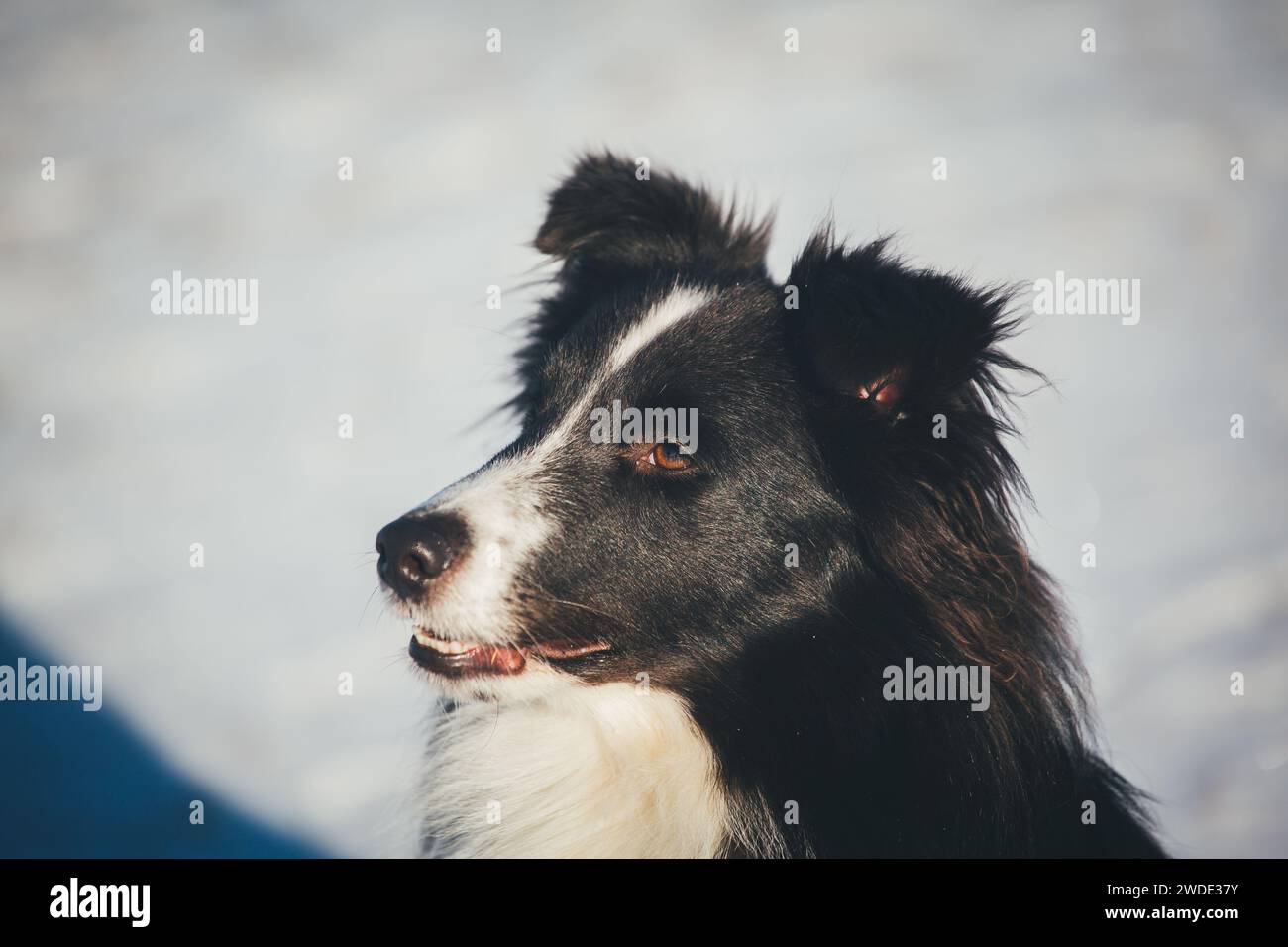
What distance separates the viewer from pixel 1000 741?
7.95 feet

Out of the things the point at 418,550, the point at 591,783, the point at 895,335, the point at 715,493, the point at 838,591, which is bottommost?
the point at 591,783

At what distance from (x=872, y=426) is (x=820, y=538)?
1.02 feet

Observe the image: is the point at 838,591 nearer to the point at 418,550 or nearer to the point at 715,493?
the point at 715,493

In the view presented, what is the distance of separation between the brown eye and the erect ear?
0.38 m

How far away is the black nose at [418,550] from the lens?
2.22 meters

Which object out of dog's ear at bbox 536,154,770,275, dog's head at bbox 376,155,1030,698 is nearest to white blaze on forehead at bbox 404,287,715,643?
dog's head at bbox 376,155,1030,698

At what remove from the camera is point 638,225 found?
3117 millimetres

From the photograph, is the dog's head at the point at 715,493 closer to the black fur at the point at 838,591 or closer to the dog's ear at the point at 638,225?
the black fur at the point at 838,591

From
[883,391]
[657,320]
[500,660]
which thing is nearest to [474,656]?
[500,660]

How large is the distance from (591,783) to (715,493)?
32.5 inches

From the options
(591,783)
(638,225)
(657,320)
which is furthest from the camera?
(638,225)

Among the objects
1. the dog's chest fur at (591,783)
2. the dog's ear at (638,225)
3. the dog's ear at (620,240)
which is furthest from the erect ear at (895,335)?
the dog's chest fur at (591,783)
